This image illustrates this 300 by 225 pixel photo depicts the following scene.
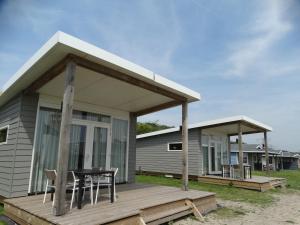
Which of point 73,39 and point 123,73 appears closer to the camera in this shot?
point 73,39

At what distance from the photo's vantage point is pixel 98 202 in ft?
14.6

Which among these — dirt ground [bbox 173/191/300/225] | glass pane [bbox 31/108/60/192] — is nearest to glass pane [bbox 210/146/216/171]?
dirt ground [bbox 173/191/300/225]

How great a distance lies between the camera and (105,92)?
19.3 feet

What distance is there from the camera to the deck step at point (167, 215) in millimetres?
4111

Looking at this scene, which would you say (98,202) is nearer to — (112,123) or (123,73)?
(123,73)

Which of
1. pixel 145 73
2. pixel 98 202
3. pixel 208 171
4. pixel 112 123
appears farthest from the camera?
pixel 208 171

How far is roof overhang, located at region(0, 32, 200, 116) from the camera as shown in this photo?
3.84 m

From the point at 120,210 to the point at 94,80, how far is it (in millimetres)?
2713

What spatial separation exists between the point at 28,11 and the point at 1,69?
5847 mm

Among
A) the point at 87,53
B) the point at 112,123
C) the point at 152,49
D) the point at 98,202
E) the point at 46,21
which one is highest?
the point at 152,49

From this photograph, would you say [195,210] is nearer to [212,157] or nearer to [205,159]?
[205,159]

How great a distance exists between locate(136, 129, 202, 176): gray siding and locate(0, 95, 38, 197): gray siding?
835cm

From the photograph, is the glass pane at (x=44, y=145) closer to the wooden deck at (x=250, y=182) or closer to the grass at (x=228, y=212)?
the grass at (x=228, y=212)

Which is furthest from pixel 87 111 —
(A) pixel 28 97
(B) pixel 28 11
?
(B) pixel 28 11
